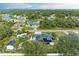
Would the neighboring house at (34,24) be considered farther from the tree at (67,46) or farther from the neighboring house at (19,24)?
the tree at (67,46)

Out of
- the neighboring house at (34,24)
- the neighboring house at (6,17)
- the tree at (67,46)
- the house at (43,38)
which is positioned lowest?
the tree at (67,46)

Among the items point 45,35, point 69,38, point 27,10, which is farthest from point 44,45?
point 27,10

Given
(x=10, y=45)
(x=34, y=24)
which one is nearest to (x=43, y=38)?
(x=34, y=24)

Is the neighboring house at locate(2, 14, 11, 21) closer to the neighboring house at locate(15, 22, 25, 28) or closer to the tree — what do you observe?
the neighboring house at locate(15, 22, 25, 28)

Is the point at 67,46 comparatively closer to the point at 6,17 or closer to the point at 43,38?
the point at 43,38

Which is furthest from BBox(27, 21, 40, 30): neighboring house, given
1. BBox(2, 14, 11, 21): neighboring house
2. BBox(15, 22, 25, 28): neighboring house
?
BBox(2, 14, 11, 21): neighboring house

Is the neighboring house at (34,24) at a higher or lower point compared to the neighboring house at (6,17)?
lower

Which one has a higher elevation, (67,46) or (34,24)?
(34,24)

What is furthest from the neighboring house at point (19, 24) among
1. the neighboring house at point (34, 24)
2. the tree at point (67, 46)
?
the tree at point (67, 46)

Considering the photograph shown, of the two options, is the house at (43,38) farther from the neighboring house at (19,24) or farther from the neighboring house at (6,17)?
the neighboring house at (6,17)
